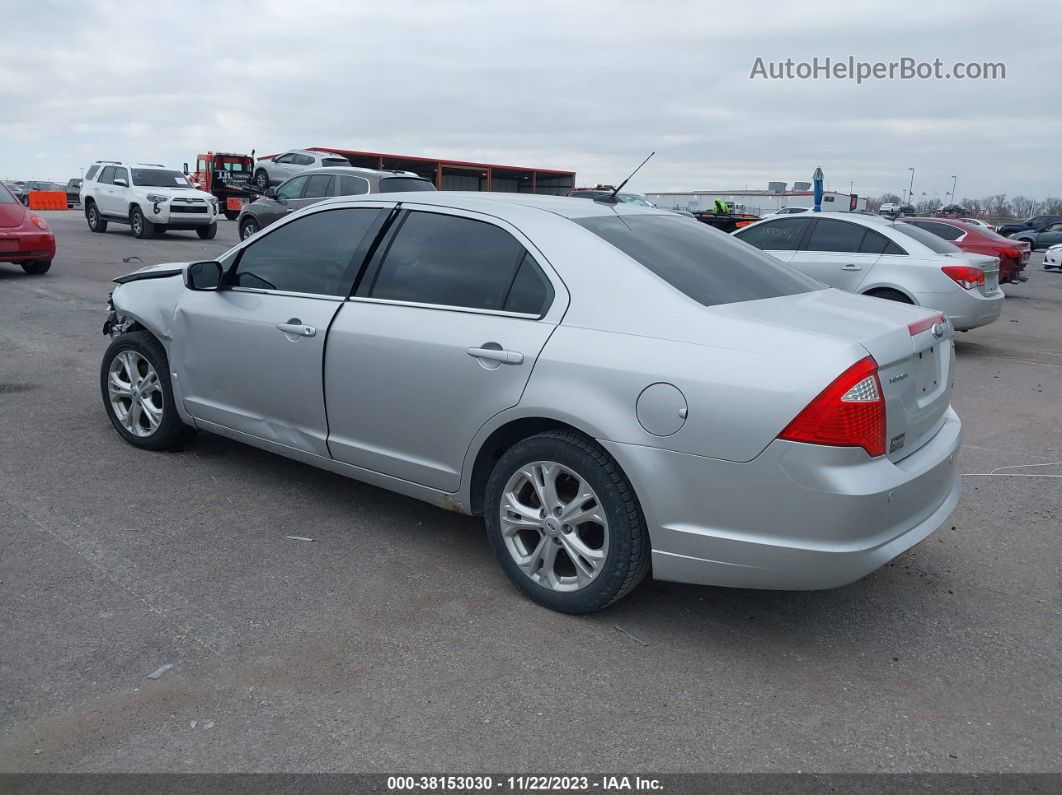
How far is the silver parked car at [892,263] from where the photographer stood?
32.9 ft

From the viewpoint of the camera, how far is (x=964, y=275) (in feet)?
32.8

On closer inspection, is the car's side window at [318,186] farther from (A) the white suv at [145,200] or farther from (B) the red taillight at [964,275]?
(B) the red taillight at [964,275]

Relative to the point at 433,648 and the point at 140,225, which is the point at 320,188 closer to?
the point at 140,225

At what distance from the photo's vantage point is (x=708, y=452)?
325 cm

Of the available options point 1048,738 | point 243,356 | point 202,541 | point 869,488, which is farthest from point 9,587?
point 1048,738

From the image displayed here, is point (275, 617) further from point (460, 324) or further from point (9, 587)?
point (460, 324)

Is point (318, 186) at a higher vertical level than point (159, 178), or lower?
lower

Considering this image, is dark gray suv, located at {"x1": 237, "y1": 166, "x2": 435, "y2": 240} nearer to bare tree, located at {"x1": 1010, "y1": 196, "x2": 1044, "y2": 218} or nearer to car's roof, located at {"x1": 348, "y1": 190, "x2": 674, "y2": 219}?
car's roof, located at {"x1": 348, "y1": 190, "x2": 674, "y2": 219}

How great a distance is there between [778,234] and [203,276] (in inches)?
312

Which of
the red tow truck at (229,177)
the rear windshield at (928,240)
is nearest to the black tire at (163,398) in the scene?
the rear windshield at (928,240)

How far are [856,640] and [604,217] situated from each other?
210 centimetres

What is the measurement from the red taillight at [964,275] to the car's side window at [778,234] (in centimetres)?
172

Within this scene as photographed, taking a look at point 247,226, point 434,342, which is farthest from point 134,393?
point 247,226
